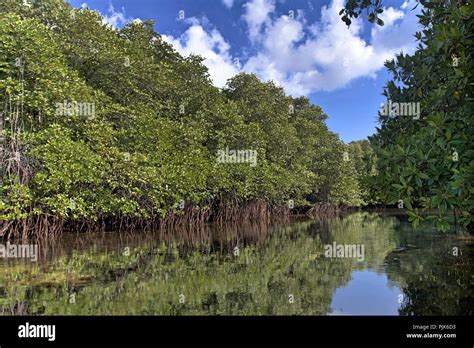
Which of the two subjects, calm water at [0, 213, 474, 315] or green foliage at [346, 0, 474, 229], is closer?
green foliage at [346, 0, 474, 229]

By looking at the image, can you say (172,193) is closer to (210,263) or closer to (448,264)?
(210,263)

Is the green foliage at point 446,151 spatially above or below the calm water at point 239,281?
above

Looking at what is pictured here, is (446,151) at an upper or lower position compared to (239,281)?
upper

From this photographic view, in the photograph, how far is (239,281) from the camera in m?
7.67

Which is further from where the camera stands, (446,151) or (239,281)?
(239,281)

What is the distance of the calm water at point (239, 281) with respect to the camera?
19.0 ft

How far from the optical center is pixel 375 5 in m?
4.27

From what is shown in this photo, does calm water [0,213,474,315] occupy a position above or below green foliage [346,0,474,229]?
below

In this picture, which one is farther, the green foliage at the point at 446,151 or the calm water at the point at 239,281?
the calm water at the point at 239,281

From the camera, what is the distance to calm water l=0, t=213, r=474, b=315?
19.0ft

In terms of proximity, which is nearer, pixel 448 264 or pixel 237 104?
pixel 448 264
